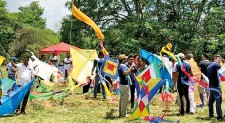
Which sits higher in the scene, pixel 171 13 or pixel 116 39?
pixel 171 13

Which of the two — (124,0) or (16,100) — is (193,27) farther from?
(16,100)

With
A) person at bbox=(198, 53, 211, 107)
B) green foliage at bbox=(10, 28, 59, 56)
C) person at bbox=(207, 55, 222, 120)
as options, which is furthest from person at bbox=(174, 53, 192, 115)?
green foliage at bbox=(10, 28, 59, 56)

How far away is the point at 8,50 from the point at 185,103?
41886mm

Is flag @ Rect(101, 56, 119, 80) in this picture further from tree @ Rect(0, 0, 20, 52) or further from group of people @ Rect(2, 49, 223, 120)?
tree @ Rect(0, 0, 20, 52)

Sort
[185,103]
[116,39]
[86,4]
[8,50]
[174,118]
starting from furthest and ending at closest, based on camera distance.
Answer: [8,50] < [86,4] < [116,39] < [185,103] < [174,118]

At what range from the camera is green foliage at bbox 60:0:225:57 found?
27922mm

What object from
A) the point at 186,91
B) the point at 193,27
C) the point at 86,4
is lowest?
the point at 186,91

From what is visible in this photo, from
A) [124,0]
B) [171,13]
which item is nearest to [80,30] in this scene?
[124,0]

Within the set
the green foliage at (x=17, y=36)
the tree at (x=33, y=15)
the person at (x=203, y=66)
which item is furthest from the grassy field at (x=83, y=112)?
the tree at (x=33, y=15)

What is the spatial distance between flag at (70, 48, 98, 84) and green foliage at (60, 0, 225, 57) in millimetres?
14591

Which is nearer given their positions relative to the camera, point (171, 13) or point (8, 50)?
point (171, 13)

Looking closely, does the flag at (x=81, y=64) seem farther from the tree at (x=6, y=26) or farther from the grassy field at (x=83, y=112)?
the tree at (x=6, y=26)

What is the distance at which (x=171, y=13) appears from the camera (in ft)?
99.2

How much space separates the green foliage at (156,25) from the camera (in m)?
27.9
